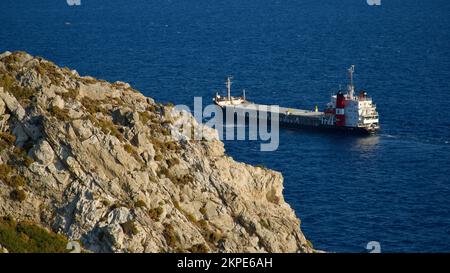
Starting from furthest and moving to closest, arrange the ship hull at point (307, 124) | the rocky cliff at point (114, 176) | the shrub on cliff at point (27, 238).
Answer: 1. the ship hull at point (307, 124)
2. the rocky cliff at point (114, 176)
3. the shrub on cliff at point (27, 238)

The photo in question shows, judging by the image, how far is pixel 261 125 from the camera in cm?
16438

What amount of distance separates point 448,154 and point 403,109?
29431mm

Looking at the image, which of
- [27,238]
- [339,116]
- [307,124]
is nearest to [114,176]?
[27,238]

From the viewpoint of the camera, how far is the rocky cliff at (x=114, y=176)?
178 ft

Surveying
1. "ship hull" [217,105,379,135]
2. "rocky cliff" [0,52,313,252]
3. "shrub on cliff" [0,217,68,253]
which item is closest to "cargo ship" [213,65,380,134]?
"ship hull" [217,105,379,135]

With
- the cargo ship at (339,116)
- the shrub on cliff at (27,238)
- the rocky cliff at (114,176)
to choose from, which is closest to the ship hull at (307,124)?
the cargo ship at (339,116)

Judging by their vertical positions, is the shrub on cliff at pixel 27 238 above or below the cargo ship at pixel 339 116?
above

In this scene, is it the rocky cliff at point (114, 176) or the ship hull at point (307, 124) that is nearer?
the rocky cliff at point (114, 176)

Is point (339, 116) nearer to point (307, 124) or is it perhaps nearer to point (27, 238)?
point (307, 124)

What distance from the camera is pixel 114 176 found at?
55.4 meters

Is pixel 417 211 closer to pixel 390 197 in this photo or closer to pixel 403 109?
pixel 390 197

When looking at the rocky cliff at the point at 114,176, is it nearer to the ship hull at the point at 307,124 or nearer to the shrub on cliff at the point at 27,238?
the shrub on cliff at the point at 27,238
